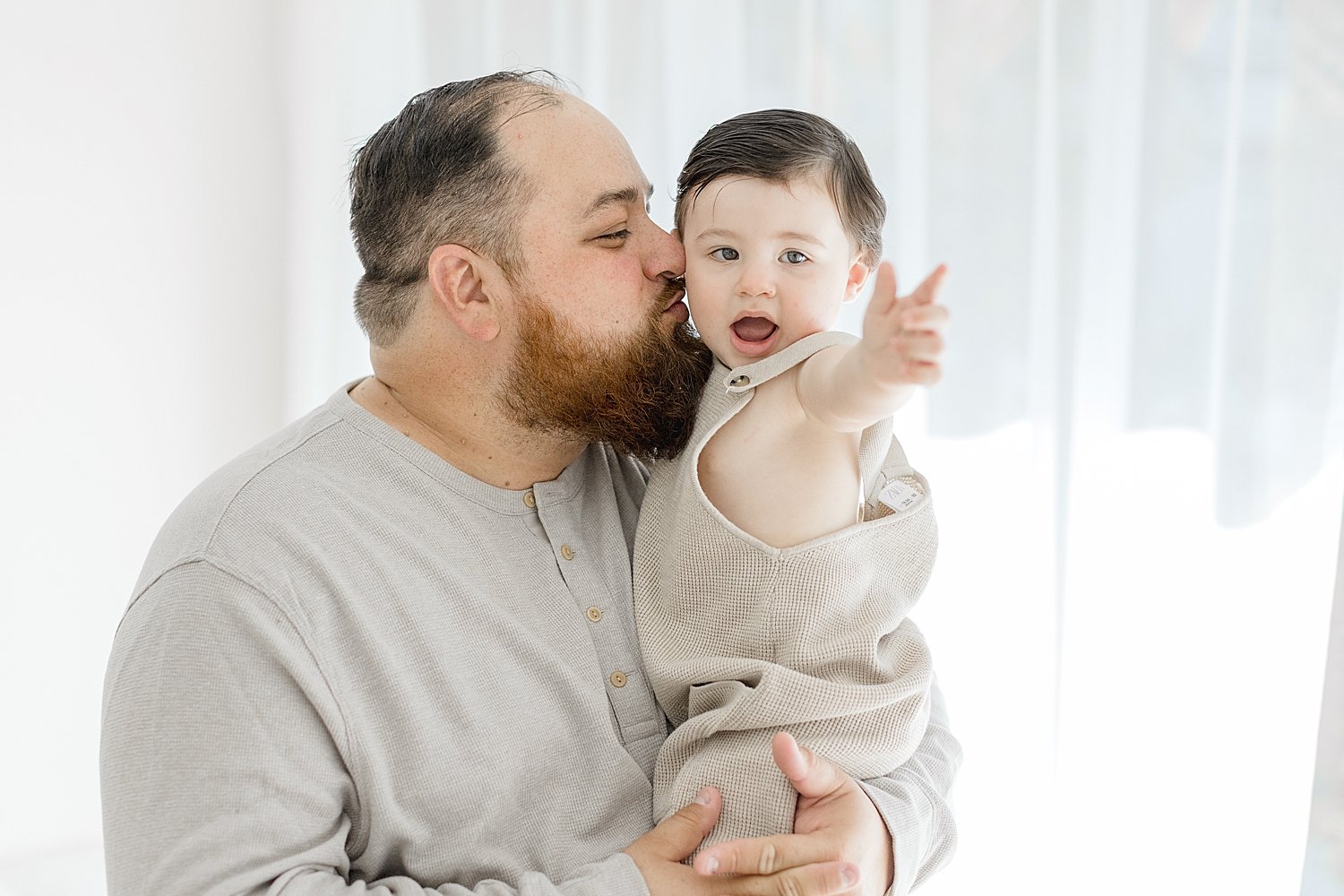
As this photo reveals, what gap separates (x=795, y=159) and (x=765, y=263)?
124 mm

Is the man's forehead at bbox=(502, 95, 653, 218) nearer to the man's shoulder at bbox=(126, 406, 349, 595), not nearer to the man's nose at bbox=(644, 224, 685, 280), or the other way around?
the man's nose at bbox=(644, 224, 685, 280)

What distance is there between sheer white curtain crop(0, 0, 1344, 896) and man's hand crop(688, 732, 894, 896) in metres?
1.00

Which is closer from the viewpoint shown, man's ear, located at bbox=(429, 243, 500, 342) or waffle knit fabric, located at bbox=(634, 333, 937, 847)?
waffle knit fabric, located at bbox=(634, 333, 937, 847)

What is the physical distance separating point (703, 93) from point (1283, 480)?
1.31 meters

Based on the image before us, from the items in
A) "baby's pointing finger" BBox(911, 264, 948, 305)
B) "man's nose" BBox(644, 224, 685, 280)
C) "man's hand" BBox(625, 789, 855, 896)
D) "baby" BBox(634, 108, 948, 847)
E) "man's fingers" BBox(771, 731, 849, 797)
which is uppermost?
"baby's pointing finger" BBox(911, 264, 948, 305)

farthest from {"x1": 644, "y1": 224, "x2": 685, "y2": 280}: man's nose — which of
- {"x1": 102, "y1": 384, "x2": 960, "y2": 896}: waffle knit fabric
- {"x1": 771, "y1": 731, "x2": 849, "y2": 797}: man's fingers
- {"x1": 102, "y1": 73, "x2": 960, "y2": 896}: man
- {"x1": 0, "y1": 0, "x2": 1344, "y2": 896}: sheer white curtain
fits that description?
{"x1": 0, "y1": 0, "x2": 1344, "y2": 896}: sheer white curtain

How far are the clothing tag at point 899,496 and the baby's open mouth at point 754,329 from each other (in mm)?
232

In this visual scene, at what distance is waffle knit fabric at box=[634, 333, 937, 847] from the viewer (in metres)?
1.28

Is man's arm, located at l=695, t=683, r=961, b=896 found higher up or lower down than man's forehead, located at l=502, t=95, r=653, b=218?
lower down

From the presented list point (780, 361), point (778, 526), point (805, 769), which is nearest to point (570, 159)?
point (780, 361)

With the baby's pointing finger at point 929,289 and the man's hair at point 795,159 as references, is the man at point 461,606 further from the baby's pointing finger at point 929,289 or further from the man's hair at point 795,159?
the baby's pointing finger at point 929,289

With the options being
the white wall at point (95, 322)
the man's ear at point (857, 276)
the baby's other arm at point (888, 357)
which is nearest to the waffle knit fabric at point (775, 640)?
the baby's other arm at point (888, 357)

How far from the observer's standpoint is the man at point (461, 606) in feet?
3.86

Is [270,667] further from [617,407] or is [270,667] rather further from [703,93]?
[703,93]
